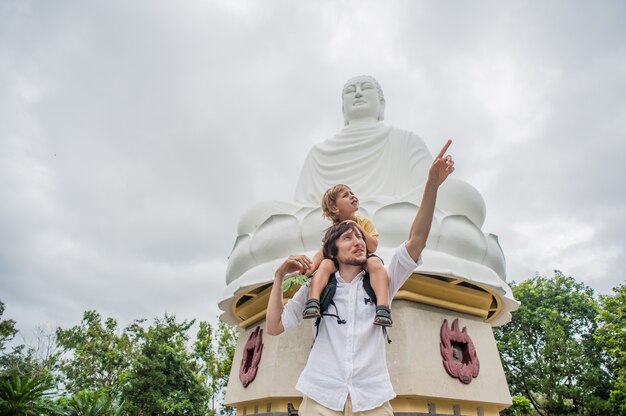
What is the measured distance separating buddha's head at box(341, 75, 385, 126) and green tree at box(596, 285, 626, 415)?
30.2 ft

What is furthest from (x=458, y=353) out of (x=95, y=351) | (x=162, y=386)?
(x=95, y=351)

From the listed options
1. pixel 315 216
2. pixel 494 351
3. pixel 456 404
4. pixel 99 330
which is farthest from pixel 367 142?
pixel 99 330

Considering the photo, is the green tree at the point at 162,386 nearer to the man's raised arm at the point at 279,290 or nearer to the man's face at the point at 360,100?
the man's face at the point at 360,100

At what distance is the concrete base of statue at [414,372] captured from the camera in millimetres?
3766

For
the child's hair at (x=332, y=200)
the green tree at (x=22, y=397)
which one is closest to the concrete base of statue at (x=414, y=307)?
the child's hair at (x=332, y=200)

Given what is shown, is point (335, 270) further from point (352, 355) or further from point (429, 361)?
point (429, 361)

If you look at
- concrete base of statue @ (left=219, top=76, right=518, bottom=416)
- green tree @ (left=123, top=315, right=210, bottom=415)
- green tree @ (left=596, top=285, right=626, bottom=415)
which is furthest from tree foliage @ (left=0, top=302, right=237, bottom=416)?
green tree @ (left=596, top=285, right=626, bottom=415)

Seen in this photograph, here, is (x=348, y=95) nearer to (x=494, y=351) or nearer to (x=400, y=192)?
(x=400, y=192)

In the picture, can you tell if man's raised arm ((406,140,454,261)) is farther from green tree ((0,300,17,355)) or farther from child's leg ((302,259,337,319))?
green tree ((0,300,17,355))

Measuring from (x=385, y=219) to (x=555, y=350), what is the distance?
10.3 m

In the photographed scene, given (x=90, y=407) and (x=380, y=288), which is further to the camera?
(x=90, y=407)

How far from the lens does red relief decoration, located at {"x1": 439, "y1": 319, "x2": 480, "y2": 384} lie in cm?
402

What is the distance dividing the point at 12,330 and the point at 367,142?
2271 centimetres

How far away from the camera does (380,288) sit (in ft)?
6.51
